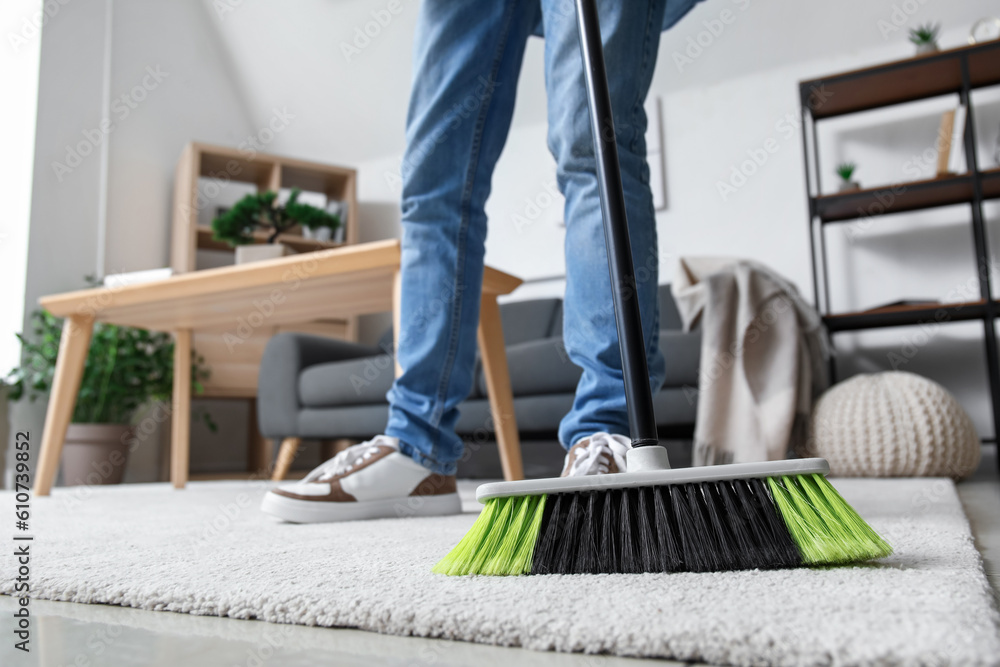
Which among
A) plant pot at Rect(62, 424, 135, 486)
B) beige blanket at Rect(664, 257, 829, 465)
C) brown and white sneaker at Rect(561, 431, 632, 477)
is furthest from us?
plant pot at Rect(62, 424, 135, 486)

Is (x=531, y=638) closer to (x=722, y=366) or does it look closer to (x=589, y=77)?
(x=589, y=77)

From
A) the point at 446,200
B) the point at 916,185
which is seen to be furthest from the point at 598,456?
the point at 916,185

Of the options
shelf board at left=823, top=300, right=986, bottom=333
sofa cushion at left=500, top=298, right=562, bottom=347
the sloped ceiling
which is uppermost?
the sloped ceiling

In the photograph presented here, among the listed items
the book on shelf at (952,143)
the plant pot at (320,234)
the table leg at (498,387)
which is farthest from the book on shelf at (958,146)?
the plant pot at (320,234)

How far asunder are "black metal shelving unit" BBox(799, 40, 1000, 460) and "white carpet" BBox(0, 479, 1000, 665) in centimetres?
164

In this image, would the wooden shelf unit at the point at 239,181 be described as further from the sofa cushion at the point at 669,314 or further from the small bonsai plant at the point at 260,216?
the sofa cushion at the point at 669,314

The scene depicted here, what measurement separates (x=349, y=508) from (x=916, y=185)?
205cm

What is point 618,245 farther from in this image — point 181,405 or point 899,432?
point 181,405

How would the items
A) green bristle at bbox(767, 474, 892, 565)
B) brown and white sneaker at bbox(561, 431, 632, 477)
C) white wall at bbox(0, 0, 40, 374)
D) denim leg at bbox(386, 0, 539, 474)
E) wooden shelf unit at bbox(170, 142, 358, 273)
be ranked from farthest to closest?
wooden shelf unit at bbox(170, 142, 358, 273)
white wall at bbox(0, 0, 40, 374)
denim leg at bbox(386, 0, 539, 474)
brown and white sneaker at bbox(561, 431, 632, 477)
green bristle at bbox(767, 474, 892, 565)

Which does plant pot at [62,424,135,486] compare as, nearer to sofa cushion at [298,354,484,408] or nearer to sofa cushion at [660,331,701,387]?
sofa cushion at [298,354,484,408]

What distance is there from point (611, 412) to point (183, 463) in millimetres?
1599

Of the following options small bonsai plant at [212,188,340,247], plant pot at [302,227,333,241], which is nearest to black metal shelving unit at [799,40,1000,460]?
small bonsai plant at [212,188,340,247]

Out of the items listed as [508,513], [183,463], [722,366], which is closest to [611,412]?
[508,513]

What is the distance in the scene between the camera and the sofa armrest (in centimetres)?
252
